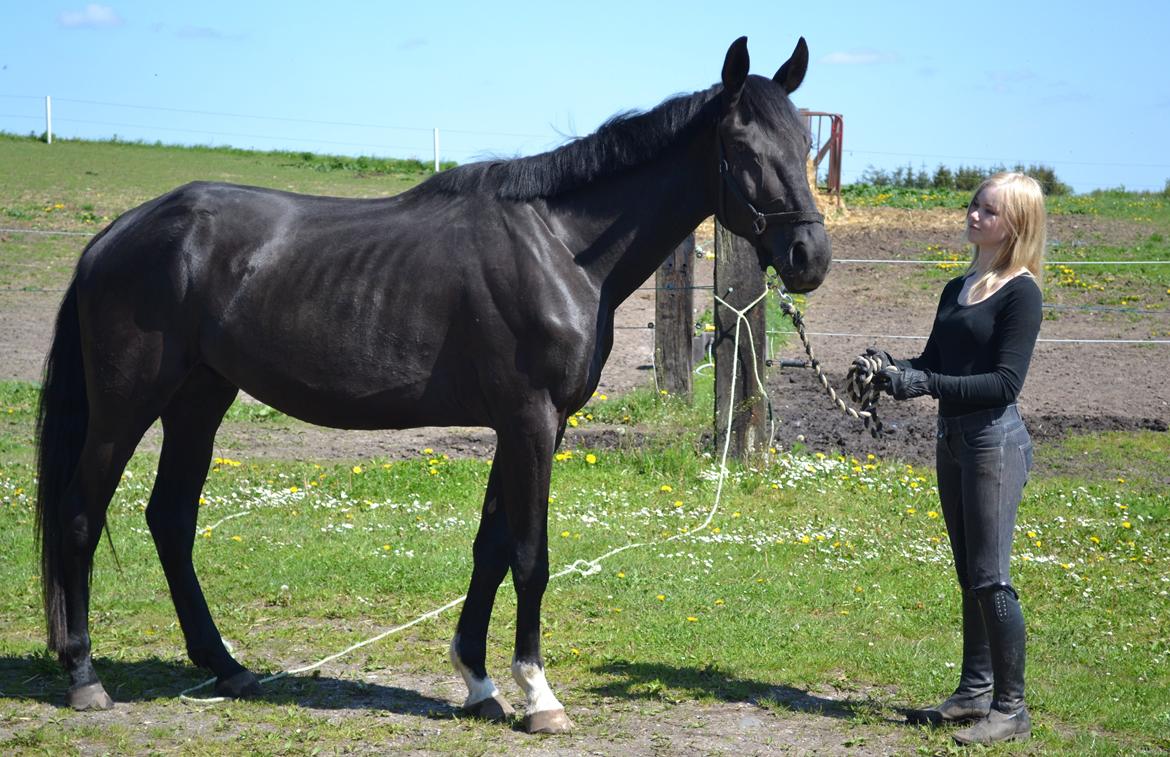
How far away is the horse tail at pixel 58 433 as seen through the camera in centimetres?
459

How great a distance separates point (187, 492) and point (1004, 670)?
3372mm

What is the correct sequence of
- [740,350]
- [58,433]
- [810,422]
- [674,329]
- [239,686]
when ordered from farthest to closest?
[674,329]
[810,422]
[740,350]
[58,433]
[239,686]

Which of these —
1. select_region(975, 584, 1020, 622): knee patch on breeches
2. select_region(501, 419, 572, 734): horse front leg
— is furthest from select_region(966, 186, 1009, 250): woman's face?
select_region(501, 419, 572, 734): horse front leg

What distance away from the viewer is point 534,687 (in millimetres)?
4254

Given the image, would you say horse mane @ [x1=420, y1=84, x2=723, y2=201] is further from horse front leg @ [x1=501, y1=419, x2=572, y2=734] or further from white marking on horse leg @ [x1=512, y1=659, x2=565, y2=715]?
white marking on horse leg @ [x1=512, y1=659, x2=565, y2=715]

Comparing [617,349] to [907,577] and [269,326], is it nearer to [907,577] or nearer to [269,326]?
[907,577]

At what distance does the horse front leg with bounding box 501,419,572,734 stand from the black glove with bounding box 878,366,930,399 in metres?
1.22

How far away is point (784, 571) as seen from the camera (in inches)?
244

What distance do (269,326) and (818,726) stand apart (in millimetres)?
2591

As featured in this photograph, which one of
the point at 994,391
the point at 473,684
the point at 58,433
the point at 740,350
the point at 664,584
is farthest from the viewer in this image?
the point at 740,350

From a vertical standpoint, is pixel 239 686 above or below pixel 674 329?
below

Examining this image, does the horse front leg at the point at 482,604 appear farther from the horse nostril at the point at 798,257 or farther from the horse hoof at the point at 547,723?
the horse nostril at the point at 798,257

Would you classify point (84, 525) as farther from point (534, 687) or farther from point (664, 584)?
point (664, 584)

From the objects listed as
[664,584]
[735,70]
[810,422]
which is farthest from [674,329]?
[735,70]
